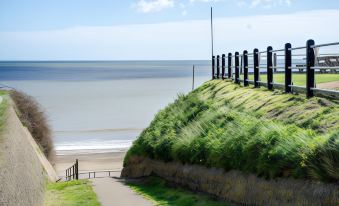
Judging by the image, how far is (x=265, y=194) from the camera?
10.0 metres

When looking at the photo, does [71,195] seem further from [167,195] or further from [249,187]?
[249,187]

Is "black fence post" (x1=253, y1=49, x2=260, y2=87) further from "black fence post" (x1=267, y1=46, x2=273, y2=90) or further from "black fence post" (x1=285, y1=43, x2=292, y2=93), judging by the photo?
"black fence post" (x1=285, y1=43, x2=292, y2=93)

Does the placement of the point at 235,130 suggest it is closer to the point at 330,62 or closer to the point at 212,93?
the point at 330,62

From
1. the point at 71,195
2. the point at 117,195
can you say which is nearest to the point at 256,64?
the point at 117,195

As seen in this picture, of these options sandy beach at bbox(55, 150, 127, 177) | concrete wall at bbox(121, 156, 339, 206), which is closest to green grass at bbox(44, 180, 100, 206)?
concrete wall at bbox(121, 156, 339, 206)

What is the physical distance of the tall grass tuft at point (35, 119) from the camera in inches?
1142

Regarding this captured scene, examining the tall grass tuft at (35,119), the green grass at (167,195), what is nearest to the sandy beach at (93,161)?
the tall grass tuft at (35,119)

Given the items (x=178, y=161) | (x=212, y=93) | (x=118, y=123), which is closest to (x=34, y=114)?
(x=212, y=93)

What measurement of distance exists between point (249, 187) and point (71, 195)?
6927 millimetres

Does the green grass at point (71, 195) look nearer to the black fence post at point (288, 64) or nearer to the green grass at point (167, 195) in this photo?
the green grass at point (167, 195)

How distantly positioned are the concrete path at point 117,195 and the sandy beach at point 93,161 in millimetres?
18069

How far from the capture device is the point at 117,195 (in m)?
15.1

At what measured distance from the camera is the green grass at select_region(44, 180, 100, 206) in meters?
14.4

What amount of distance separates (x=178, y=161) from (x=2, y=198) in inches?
280
